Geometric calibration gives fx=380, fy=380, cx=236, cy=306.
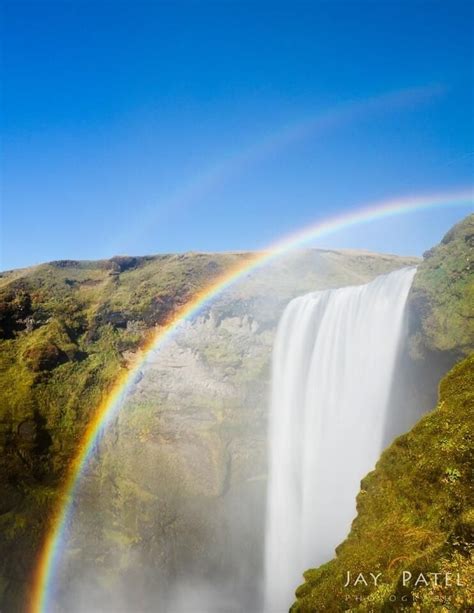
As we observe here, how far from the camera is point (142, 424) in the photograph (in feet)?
94.5

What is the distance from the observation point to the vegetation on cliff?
446cm

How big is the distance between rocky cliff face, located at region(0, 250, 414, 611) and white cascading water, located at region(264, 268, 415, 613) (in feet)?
6.36

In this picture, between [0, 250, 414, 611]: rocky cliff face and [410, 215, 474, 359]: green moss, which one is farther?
[0, 250, 414, 611]: rocky cliff face

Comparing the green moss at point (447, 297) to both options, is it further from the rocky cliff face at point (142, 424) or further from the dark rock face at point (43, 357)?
the dark rock face at point (43, 357)

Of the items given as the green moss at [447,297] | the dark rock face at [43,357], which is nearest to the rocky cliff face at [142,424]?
the dark rock face at [43,357]

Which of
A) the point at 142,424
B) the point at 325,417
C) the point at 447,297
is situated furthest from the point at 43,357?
the point at 447,297

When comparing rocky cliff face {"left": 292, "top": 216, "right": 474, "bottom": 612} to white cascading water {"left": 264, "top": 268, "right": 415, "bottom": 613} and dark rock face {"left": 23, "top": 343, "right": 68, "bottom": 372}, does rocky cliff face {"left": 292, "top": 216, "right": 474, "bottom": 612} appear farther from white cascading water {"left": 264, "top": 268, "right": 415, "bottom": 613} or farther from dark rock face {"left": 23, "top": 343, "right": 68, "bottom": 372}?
dark rock face {"left": 23, "top": 343, "right": 68, "bottom": 372}

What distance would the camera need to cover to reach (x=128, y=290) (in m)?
37.0

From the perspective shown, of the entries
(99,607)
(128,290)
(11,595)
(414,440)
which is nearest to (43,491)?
(11,595)

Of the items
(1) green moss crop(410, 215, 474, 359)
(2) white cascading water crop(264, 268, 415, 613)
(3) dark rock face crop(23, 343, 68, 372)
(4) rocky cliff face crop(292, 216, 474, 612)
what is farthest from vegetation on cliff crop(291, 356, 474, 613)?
(3) dark rock face crop(23, 343, 68, 372)

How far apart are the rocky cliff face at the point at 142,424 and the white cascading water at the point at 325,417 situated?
1.94 metres

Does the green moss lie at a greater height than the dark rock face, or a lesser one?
greater

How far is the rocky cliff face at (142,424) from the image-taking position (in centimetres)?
2555

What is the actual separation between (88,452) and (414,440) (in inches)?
1033
